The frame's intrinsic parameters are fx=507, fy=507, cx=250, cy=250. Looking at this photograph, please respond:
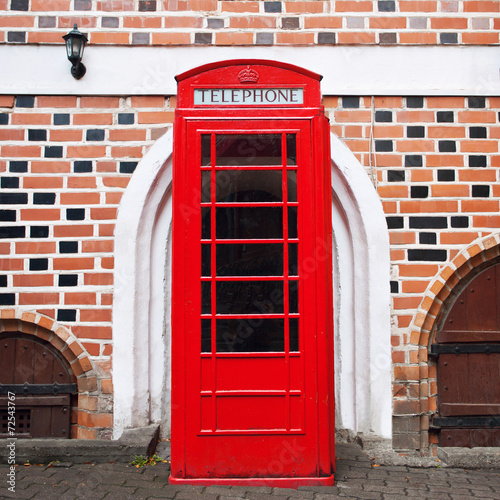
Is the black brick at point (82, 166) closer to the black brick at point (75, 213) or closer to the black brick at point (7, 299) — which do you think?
the black brick at point (75, 213)

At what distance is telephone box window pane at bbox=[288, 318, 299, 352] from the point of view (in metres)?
3.16

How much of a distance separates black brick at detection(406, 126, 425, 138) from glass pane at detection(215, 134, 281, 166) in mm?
1352

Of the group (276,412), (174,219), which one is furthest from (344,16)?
(276,412)

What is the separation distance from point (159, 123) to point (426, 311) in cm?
253

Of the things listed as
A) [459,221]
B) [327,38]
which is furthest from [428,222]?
[327,38]

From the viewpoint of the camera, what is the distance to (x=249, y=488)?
3104mm

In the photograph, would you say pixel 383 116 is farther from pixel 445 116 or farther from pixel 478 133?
pixel 478 133

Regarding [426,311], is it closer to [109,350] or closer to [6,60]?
[109,350]

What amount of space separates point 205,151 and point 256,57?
4.08 ft

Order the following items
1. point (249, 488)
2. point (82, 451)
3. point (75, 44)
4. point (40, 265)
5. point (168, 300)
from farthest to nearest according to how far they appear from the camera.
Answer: point (168, 300) → point (40, 265) → point (75, 44) → point (82, 451) → point (249, 488)

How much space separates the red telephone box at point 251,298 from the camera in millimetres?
3141

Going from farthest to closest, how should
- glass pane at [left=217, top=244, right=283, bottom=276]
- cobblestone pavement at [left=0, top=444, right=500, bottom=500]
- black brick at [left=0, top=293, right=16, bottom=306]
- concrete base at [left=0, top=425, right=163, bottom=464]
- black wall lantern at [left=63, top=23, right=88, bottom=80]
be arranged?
black brick at [left=0, top=293, right=16, bottom=306]
black wall lantern at [left=63, top=23, right=88, bottom=80]
concrete base at [left=0, top=425, right=163, bottom=464]
glass pane at [left=217, top=244, right=283, bottom=276]
cobblestone pavement at [left=0, top=444, right=500, bottom=500]

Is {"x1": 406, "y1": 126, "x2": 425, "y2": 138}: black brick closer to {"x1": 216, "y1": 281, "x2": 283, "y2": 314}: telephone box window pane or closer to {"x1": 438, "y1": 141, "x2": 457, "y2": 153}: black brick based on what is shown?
{"x1": 438, "y1": 141, "x2": 457, "y2": 153}: black brick

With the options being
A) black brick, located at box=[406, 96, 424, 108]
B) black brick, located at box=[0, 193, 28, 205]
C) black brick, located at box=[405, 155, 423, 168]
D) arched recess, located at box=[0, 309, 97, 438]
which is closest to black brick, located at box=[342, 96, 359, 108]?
black brick, located at box=[406, 96, 424, 108]
